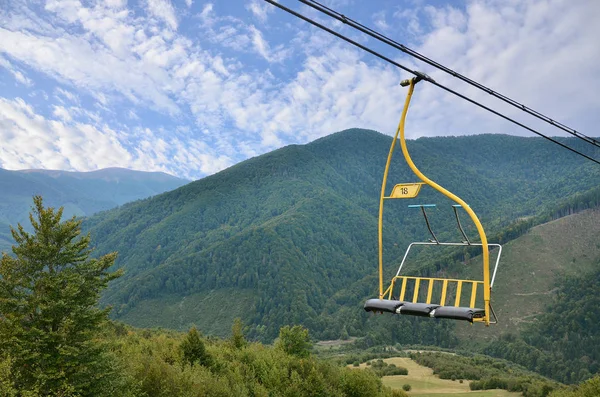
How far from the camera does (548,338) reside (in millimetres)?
171875

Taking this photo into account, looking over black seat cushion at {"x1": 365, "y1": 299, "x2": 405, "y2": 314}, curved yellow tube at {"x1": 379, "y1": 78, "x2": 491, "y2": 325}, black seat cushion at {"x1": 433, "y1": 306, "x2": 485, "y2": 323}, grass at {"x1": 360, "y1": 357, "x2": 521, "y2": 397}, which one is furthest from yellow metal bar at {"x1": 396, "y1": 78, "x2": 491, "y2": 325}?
grass at {"x1": 360, "y1": 357, "x2": 521, "y2": 397}

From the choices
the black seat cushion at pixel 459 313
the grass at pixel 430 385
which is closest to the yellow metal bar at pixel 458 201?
the black seat cushion at pixel 459 313

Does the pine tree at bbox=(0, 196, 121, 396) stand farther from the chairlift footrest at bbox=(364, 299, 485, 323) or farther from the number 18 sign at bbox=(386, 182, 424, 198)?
the number 18 sign at bbox=(386, 182, 424, 198)

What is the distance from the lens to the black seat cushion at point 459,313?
9891 mm

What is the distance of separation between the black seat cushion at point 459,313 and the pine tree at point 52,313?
20.1 m

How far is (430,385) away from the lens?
9969 centimetres

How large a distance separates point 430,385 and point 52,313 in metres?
97.2

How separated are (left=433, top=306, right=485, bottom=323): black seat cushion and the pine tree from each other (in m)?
20.1

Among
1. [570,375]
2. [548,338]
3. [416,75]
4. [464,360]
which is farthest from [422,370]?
[416,75]

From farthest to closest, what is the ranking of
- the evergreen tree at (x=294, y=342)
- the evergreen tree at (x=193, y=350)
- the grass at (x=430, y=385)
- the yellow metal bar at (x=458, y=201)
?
1. the grass at (x=430, y=385)
2. the evergreen tree at (x=294, y=342)
3. the evergreen tree at (x=193, y=350)
4. the yellow metal bar at (x=458, y=201)

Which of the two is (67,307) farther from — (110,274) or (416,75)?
(416,75)

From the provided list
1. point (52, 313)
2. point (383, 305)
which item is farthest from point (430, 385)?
point (383, 305)

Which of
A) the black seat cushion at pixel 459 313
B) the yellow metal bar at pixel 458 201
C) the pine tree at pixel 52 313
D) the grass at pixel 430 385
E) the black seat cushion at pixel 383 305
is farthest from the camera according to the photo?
the grass at pixel 430 385

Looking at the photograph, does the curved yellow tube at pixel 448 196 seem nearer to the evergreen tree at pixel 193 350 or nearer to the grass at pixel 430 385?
the evergreen tree at pixel 193 350
